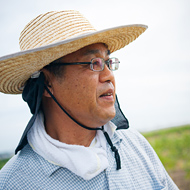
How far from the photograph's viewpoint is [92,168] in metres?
1.86

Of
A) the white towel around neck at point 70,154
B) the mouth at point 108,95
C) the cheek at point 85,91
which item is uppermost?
the cheek at point 85,91

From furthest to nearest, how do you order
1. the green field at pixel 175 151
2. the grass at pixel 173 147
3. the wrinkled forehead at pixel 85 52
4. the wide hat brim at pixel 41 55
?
the grass at pixel 173 147 < the green field at pixel 175 151 < the wrinkled forehead at pixel 85 52 < the wide hat brim at pixel 41 55

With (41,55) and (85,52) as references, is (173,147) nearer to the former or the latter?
(85,52)

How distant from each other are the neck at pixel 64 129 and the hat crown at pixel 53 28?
580 millimetres

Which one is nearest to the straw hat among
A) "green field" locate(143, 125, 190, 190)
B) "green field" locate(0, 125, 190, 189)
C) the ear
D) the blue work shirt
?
the ear

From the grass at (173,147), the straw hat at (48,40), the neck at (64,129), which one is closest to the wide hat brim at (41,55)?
the straw hat at (48,40)

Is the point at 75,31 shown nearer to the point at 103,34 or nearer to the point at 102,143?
the point at 103,34

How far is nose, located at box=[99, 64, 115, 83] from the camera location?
2.07m

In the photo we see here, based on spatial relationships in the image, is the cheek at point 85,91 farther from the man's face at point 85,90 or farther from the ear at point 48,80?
the ear at point 48,80

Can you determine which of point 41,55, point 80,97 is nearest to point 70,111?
point 80,97

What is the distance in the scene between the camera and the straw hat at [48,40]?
1.76 metres

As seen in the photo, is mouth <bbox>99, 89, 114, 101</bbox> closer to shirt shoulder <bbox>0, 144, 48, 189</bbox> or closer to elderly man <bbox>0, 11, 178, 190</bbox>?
elderly man <bbox>0, 11, 178, 190</bbox>

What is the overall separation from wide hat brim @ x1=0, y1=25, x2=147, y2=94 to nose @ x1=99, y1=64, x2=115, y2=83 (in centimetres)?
26

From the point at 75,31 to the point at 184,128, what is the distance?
749 centimetres
